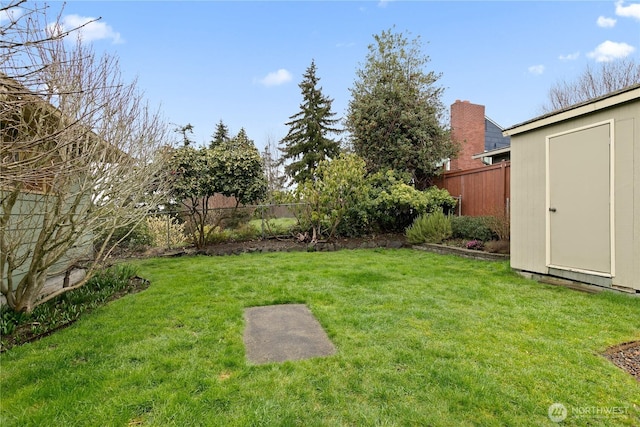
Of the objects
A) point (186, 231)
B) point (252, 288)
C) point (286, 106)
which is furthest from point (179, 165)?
point (286, 106)

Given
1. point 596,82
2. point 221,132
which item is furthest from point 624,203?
point 221,132

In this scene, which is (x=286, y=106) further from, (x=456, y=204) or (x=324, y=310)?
(x=324, y=310)

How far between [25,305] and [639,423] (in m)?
5.51

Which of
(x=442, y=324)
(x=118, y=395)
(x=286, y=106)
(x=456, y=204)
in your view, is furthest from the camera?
(x=286, y=106)

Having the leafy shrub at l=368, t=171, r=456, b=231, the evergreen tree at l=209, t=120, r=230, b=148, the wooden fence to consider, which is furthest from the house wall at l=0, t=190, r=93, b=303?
the evergreen tree at l=209, t=120, r=230, b=148

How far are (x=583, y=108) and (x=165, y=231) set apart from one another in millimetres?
9754

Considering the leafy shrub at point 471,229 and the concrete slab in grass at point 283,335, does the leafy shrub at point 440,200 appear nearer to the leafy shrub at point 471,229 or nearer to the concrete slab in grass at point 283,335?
the leafy shrub at point 471,229

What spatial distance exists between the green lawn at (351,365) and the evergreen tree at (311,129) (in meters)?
16.2

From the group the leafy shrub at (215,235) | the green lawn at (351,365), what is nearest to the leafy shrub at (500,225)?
the green lawn at (351,365)

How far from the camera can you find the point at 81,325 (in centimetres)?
352

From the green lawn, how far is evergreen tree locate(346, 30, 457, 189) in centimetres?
682

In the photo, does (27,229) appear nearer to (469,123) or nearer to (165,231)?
(165,231)

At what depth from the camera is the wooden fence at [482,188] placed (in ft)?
27.4

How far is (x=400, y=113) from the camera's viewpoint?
1076 cm
